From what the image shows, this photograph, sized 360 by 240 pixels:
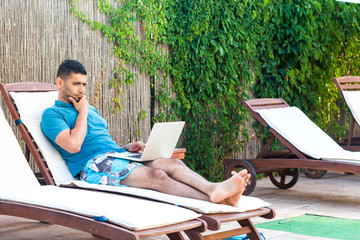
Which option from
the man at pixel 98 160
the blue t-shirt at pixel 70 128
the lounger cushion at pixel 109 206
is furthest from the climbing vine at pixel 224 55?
the lounger cushion at pixel 109 206

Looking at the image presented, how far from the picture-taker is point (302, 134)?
6234 millimetres

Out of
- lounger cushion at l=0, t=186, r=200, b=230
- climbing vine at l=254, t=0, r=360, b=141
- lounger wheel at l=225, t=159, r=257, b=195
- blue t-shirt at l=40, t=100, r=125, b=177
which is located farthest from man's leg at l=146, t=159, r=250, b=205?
climbing vine at l=254, t=0, r=360, b=141

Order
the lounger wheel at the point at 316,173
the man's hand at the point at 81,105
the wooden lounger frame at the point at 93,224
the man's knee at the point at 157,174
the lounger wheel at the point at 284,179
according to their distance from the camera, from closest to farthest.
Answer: the wooden lounger frame at the point at 93,224 → the man's knee at the point at 157,174 → the man's hand at the point at 81,105 → the lounger wheel at the point at 284,179 → the lounger wheel at the point at 316,173

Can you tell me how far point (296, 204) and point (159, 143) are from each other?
7.54 ft

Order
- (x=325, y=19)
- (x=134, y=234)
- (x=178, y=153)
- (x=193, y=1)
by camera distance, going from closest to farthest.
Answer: (x=134, y=234) < (x=178, y=153) < (x=193, y=1) < (x=325, y=19)

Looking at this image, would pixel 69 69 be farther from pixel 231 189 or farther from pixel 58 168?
pixel 231 189

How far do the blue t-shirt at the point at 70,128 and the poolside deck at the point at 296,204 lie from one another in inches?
23.1

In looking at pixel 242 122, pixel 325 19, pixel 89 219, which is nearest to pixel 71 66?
pixel 89 219

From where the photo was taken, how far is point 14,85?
4586mm

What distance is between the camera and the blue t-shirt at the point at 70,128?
4129 millimetres

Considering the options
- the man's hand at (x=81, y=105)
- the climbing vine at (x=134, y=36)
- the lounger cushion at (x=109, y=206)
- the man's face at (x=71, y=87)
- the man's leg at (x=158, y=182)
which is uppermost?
the climbing vine at (x=134, y=36)

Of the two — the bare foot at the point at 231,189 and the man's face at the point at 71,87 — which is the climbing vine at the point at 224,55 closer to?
the man's face at the point at 71,87

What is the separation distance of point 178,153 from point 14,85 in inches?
62.3

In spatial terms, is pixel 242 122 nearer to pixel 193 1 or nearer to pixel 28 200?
pixel 193 1
